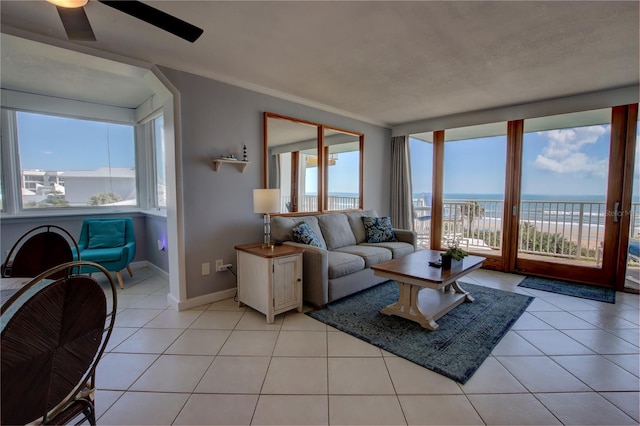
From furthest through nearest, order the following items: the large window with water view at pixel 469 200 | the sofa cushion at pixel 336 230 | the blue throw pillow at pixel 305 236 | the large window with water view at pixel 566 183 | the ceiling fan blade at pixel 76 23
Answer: the large window with water view at pixel 469 200 < the large window with water view at pixel 566 183 < the sofa cushion at pixel 336 230 < the blue throw pillow at pixel 305 236 < the ceiling fan blade at pixel 76 23

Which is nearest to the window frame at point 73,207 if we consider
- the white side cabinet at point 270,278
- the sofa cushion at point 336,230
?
the white side cabinet at point 270,278

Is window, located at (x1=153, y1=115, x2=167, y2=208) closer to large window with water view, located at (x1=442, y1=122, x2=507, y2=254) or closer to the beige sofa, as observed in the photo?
the beige sofa

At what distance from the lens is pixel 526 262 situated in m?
4.27

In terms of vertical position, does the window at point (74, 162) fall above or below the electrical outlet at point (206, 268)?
above

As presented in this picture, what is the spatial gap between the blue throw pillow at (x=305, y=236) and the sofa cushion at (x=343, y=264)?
9.4 inches

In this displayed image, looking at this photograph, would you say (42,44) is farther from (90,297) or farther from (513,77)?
(513,77)

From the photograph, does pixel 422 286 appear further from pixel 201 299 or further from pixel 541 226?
pixel 541 226

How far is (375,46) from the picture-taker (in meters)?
2.45

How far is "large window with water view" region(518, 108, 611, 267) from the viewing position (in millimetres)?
4008

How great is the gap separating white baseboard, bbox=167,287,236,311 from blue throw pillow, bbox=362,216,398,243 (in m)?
2.11

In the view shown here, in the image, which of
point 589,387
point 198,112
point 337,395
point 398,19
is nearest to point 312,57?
point 398,19

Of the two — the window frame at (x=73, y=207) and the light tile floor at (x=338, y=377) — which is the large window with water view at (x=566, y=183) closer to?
the light tile floor at (x=338, y=377)

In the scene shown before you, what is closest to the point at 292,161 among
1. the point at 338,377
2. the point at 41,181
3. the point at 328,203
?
the point at 328,203

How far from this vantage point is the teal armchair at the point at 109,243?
365cm
